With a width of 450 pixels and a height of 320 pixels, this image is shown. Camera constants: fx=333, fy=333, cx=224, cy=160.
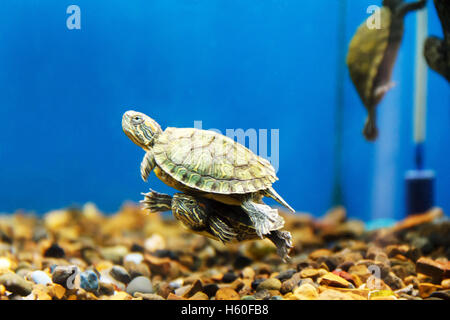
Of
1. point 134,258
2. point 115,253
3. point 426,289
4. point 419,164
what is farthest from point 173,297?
point 419,164

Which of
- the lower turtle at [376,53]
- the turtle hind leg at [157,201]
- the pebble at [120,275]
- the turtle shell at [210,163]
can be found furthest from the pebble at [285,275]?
the lower turtle at [376,53]

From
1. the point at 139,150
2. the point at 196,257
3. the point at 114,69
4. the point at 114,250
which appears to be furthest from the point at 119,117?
the point at 196,257

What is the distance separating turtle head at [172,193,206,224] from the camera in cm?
153

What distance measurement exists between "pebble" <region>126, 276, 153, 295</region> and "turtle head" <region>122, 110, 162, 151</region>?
926 mm

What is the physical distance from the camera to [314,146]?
298 cm

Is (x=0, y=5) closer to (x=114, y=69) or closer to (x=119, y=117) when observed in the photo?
(x=114, y=69)

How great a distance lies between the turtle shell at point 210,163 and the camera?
154 centimetres

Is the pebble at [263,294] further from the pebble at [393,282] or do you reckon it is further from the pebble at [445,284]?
the pebble at [445,284]

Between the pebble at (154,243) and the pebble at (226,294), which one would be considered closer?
the pebble at (226,294)

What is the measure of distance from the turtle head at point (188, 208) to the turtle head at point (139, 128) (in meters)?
0.35

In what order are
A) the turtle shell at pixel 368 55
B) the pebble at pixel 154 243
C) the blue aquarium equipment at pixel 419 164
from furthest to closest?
the blue aquarium equipment at pixel 419 164 → the pebble at pixel 154 243 → the turtle shell at pixel 368 55
